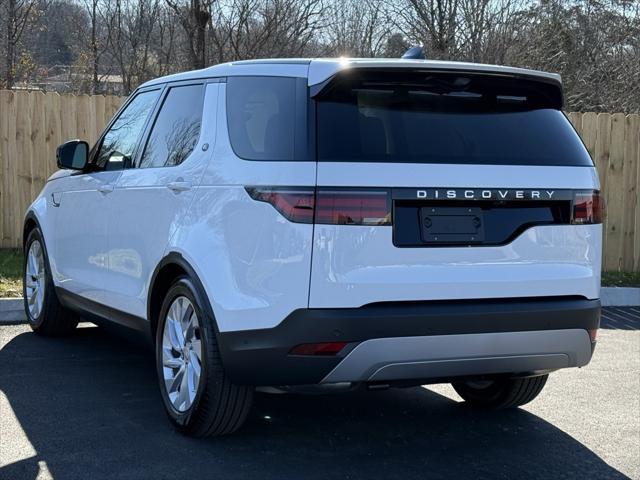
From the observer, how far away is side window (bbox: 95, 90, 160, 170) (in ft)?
17.6

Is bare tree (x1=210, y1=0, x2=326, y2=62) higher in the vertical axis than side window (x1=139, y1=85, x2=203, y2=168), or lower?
higher

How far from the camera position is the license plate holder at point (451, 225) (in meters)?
3.84

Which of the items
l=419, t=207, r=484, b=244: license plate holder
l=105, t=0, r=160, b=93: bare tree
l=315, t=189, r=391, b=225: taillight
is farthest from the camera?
l=105, t=0, r=160, b=93: bare tree

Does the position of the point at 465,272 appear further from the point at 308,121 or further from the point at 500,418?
the point at 500,418

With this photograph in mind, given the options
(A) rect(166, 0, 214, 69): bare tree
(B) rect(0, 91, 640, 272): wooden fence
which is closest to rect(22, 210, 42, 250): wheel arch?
(B) rect(0, 91, 640, 272): wooden fence

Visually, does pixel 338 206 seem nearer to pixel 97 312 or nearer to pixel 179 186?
pixel 179 186

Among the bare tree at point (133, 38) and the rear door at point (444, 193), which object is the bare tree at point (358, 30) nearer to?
the bare tree at point (133, 38)

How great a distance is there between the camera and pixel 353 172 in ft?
12.3

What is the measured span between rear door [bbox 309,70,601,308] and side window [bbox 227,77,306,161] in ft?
0.45

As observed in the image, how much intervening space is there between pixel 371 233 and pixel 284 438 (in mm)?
1398

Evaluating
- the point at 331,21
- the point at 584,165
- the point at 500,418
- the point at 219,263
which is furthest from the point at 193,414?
the point at 331,21

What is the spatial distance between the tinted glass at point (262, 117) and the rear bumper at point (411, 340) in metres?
0.76

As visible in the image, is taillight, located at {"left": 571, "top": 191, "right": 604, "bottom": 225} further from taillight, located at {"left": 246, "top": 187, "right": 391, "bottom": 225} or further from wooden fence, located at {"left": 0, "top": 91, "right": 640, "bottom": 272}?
wooden fence, located at {"left": 0, "top": 91, "right": 640, "bottom": 272}

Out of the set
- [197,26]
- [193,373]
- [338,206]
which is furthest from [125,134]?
[197,26]
